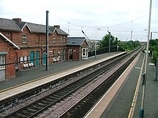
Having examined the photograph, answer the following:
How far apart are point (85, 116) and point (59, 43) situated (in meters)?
30.0

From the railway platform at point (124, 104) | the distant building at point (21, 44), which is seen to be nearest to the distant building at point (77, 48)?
the distant building at point (21, 44)

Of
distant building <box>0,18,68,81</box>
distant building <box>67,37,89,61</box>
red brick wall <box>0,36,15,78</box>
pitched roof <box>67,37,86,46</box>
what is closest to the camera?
red brick wall <box>0,36,15,78</box>

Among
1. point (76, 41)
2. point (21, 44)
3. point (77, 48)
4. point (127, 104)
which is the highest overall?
point (76, 41)

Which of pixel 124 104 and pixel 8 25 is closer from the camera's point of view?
pixel 124 104

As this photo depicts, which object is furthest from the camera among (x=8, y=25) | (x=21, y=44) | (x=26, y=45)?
(x=26, y=45)

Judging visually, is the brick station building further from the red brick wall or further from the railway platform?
the railway platform

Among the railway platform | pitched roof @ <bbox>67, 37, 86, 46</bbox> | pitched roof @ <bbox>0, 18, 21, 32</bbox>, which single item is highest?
pitched roof @ <bbox>0, 18, 21, 32</bbox>

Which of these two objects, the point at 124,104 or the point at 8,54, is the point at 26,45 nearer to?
the point at 8,54

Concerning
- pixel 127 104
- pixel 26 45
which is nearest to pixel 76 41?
pixel 26 45

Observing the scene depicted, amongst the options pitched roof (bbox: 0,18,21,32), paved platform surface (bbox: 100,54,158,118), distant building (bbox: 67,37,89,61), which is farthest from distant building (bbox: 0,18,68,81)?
paved platform surface (bbox: 100,54,158,118)

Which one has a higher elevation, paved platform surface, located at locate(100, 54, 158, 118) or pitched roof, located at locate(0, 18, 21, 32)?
pitched roof, located at locate(0, 18, 21, 32)

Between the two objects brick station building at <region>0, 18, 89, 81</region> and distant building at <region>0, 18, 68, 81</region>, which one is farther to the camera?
brick station building at <region>0, 18, 89, 81</region>

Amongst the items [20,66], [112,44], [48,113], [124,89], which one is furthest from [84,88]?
[112,44]

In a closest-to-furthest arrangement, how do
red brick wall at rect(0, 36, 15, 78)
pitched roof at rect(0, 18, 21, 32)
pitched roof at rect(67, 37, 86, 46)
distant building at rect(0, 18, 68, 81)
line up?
1. red brick wall at rect(0, 36, 15, 78)
2. distant building at rect(0, 18, 68, 81)
3. pitched roof at rect(0, 18, 21, 32)
4. pitched roof at rect(67, 37, 86, 46)
